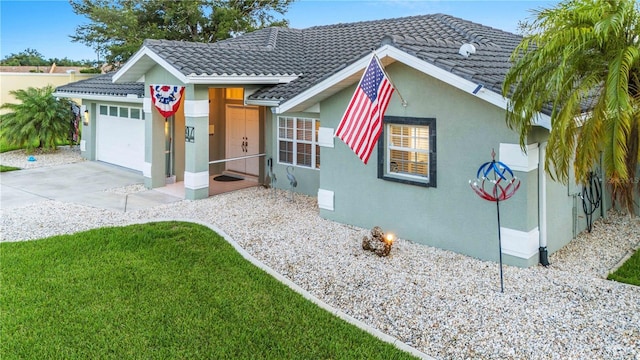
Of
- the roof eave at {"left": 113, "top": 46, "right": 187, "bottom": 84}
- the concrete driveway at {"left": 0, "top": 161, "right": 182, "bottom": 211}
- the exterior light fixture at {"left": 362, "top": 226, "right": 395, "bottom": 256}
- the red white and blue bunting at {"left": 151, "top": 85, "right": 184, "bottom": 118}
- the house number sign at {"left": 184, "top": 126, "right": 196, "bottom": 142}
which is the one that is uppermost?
the roof eave at {"left": 113, "top": 46, "right": 187, "bottom": 84}

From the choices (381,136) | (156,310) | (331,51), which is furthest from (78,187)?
(381,136)

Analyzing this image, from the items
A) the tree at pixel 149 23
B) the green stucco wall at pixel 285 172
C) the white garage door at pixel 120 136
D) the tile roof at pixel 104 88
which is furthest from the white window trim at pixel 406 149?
the tree at pixel 149 23

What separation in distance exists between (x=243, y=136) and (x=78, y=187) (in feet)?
17.4

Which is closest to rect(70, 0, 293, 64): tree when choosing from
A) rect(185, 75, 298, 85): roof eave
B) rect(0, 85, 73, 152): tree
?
rect(0, 85, 73, 152): tree

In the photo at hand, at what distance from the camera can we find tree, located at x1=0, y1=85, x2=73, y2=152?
Result: 19281mm

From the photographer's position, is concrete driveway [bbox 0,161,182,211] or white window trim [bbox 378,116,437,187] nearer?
A: white window trim [bbox 378,116,437,187]

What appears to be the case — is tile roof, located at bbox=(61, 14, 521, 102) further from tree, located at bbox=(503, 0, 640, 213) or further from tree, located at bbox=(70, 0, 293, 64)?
tree, located at bbox=(70, 0, 293, 64)

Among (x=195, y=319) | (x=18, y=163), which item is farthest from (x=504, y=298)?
(x=18, y=163)

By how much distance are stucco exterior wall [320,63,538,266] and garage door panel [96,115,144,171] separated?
931cm

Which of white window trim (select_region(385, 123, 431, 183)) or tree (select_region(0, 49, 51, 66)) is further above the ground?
tree (select_region(0, 49, 51, 66))

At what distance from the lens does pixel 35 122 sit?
63.8ft

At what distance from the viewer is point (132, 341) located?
5.38 meters

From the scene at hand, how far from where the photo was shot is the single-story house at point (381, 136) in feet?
26.5

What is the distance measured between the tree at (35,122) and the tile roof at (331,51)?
77.1 inches
